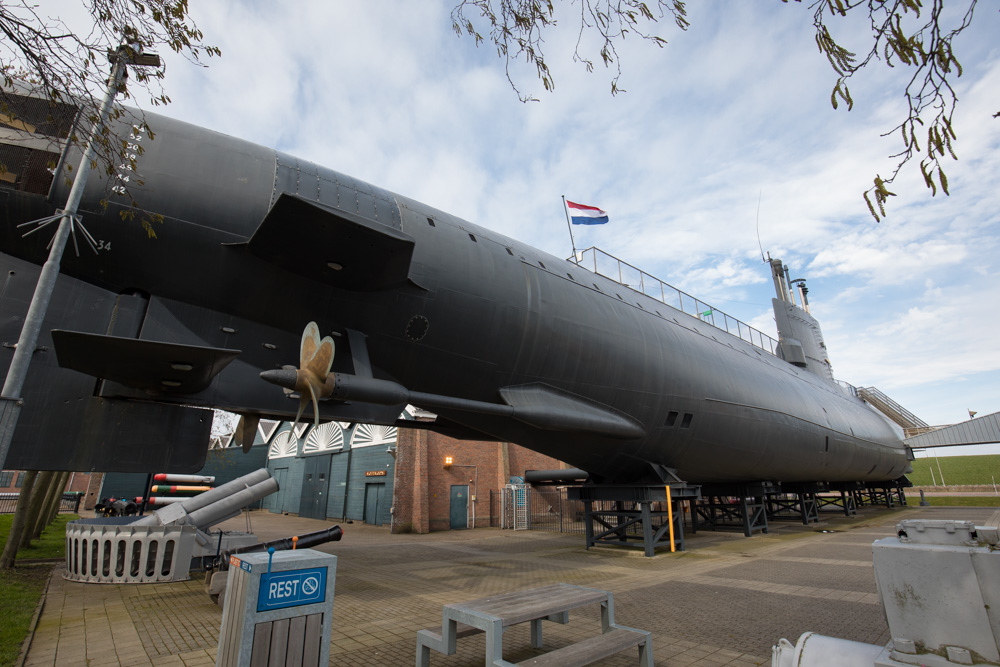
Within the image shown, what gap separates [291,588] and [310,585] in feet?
0.48

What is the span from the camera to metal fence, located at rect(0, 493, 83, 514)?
36188 mm

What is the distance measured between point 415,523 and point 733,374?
48.6 feet

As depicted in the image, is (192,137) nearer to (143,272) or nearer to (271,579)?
(143,272)

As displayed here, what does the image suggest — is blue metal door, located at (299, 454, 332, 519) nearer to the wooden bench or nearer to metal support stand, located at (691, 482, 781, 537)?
metal support stand, located at (691, 482, 781, 537)

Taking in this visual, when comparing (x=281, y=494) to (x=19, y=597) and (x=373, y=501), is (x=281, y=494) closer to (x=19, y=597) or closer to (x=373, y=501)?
(x=373, y=501)

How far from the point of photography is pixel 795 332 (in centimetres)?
2545

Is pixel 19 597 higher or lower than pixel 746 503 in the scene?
lower

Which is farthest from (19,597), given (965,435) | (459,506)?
(965,435)

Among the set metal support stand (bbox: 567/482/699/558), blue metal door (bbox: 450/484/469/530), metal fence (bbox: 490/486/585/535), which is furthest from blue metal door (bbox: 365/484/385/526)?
metal support stand (bbox: 567/482/699/558)

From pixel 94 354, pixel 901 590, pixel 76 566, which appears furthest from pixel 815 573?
pixel 76 566

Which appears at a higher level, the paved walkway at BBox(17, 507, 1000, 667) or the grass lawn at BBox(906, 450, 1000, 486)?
the grass lawn at BBox(906, 450, 1000, 486)

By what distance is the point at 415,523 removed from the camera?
2275cm

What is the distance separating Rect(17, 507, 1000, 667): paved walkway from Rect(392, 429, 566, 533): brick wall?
8612 mm

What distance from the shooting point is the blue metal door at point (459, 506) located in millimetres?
24297
